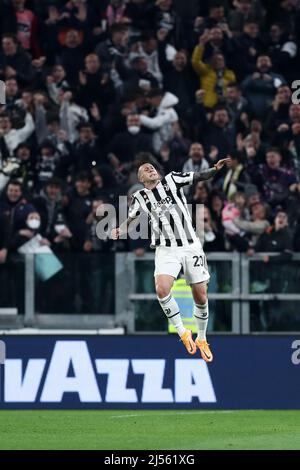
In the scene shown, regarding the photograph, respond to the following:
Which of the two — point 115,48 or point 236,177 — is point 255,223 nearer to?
point 236,177

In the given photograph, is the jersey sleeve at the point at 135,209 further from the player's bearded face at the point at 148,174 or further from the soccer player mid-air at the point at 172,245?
the player's bearded face at the point at 148,174

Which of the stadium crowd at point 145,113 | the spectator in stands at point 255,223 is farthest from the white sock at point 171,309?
the spectator in stands at point 255,223

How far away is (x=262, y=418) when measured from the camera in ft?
49.5

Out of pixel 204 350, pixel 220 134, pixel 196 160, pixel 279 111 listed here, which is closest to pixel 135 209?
pixel 204 350

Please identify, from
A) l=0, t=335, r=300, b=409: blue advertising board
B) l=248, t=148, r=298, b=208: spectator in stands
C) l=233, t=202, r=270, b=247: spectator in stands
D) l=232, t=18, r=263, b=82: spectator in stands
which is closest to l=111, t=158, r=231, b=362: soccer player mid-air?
l=0, t=335, r=300, b=409: blue advertising board

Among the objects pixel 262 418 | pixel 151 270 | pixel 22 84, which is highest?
pixel 22 84

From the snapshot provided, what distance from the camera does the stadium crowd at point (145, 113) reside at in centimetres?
1848

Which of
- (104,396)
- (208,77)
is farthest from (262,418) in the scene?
(208,77)

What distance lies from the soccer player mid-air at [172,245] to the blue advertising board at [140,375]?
1.09m

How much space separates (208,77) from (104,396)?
23.9 feet

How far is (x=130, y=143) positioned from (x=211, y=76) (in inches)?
90.4

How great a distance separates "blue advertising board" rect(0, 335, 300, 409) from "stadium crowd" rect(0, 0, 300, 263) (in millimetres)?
2009

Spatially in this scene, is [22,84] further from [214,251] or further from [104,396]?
[104,396]

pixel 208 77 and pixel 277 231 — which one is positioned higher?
pixel 208 77
